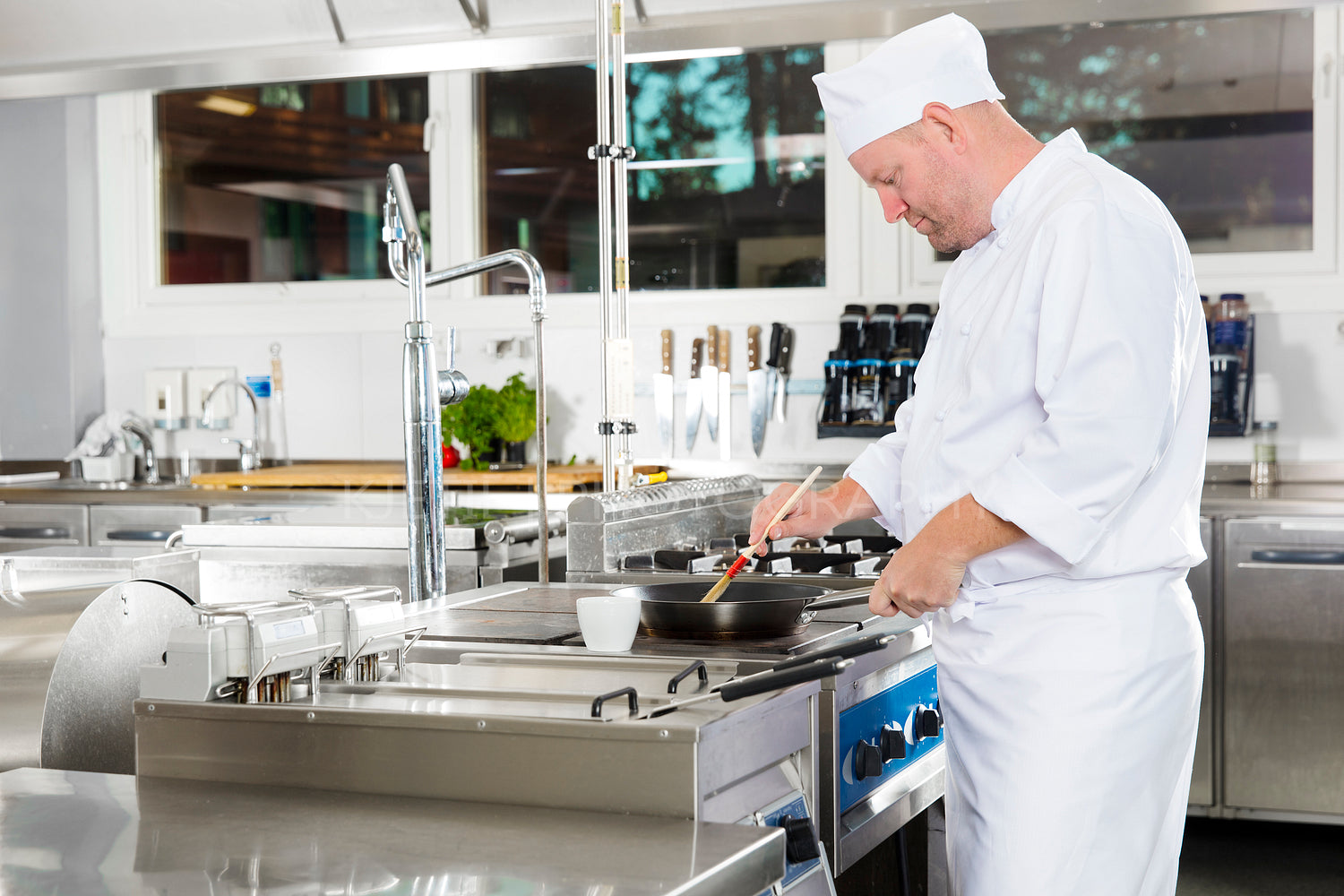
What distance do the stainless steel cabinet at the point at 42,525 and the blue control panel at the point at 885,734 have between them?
10.7 ft

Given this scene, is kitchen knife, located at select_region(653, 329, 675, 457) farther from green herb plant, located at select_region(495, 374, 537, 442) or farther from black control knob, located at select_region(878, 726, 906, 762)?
black control knob, located at select_region(878, 726, 906, 762)

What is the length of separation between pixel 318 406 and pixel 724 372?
5.19 feet

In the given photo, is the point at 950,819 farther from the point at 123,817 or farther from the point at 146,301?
the point at 146,301

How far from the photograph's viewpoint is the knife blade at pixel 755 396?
4.45m

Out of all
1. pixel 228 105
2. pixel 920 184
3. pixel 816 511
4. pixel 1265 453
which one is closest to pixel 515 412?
pixel 228 105

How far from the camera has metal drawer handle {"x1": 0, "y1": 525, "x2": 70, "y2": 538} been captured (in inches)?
170

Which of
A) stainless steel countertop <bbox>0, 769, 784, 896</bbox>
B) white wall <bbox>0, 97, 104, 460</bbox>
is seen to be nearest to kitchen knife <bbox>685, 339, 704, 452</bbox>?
white wall <bbox>0, 97, 104, 460</bbox>

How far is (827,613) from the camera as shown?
195 centimetres

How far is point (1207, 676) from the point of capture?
141 inches

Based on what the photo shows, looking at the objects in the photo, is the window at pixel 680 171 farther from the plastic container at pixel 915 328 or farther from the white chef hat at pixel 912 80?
the white chef hat at pixel 912 80

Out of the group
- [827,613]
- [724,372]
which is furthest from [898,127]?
[724,372]

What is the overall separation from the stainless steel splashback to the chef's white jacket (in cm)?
74

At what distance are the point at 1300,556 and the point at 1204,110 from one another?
1.53m

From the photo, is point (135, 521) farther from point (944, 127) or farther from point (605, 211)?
point (944, 127)
